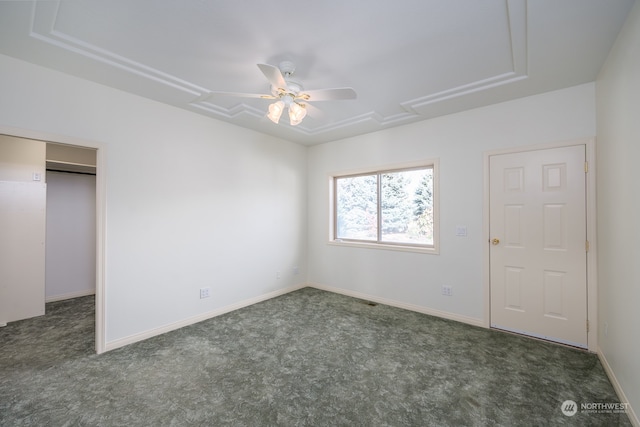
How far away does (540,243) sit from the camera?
2801mm

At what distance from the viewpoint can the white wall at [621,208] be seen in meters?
1.65

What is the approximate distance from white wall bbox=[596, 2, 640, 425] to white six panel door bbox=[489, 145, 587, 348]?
198 millimetres

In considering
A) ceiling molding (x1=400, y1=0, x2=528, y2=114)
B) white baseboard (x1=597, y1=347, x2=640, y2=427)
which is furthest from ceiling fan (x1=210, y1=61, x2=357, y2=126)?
white baseboard (x1=597, y1=347, x2=640, y2=427)

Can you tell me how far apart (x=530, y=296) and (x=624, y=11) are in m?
2.49

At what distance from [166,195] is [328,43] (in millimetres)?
2383

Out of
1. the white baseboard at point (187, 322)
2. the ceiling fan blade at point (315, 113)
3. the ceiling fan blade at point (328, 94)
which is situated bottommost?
the white baseboard at point (187, 322)

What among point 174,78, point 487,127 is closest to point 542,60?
point 487,127

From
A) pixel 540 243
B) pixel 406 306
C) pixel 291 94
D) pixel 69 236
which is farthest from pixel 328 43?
pixel 69 236

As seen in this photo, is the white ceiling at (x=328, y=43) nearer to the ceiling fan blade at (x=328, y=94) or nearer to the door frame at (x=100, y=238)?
the ceiling fan blade at (x=328, y=94)

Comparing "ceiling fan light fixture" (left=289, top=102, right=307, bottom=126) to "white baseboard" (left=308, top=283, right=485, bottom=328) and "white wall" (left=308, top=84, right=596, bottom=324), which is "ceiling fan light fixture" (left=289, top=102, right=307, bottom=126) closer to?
"white wall" (left=308, top=84, right=596, bottom=324)

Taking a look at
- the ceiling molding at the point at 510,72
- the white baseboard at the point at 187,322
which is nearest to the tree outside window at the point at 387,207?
the ceiling molding at the point at 510,72

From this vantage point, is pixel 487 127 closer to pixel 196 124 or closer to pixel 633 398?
pixel 633 398

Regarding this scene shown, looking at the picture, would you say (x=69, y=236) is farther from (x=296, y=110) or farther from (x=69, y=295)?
(x=296, y=110)

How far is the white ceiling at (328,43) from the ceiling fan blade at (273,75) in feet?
0.88
